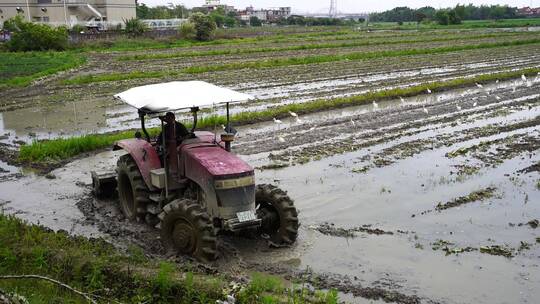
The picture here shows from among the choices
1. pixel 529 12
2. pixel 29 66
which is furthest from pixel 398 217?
pixel 529 12

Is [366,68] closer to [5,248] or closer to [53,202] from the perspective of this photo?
[53,202]

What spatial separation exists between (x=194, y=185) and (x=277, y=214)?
1101 mm

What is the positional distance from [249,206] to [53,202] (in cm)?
412

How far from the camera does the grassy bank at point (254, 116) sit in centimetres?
1154

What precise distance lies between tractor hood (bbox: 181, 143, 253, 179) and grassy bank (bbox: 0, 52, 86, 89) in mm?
17977

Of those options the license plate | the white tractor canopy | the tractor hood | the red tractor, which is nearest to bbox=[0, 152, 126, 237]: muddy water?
the red tractor

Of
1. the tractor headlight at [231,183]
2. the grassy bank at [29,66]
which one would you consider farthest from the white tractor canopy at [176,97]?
the grassy bank at [29,66]

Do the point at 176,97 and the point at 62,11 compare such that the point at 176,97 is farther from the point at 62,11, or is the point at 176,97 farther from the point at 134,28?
the point at 62,11

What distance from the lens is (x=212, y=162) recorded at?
6539mm

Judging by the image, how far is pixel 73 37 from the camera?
47594mm

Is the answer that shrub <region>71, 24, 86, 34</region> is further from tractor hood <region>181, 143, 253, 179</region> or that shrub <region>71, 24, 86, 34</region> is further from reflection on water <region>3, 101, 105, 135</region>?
tractor hood <region>181, 143, 253, 179</region>

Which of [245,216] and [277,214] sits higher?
[245,216]

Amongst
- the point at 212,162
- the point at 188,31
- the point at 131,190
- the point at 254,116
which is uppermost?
the point at 188,31

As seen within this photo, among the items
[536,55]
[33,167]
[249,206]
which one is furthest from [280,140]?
[536,55]
